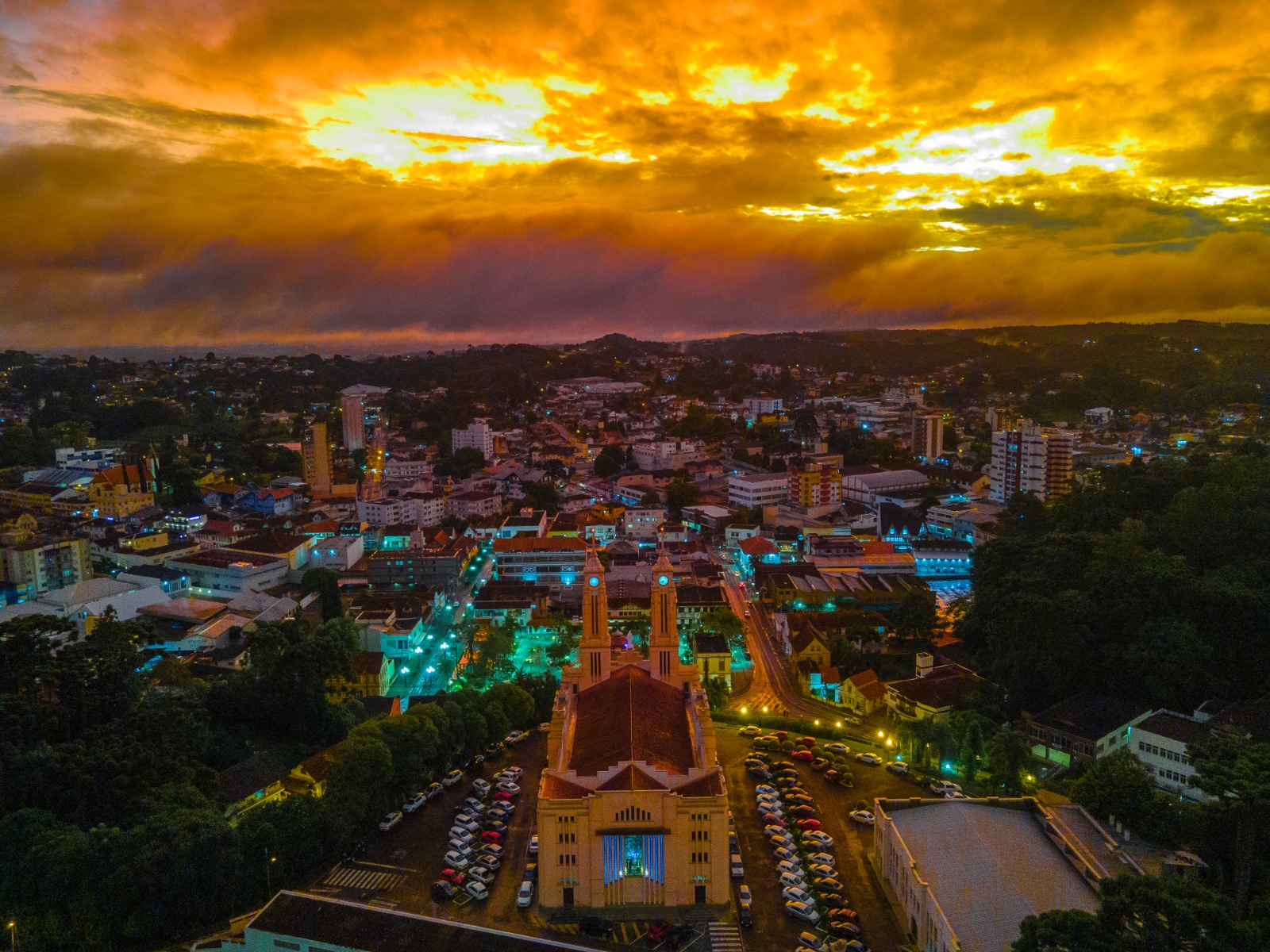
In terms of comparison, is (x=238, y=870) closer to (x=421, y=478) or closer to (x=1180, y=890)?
(x=1180, y=890)

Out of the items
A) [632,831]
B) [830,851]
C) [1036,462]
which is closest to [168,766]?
[632,831]

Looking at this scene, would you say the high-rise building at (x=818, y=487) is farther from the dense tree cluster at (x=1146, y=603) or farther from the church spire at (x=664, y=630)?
the church spire at (x=664, y=630)

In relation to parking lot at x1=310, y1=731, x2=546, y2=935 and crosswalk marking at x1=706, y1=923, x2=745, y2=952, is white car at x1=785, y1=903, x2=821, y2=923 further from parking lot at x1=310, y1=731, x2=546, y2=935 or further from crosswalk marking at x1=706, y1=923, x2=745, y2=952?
parking lot at x1=310, y1=731, x2=546, y2=935

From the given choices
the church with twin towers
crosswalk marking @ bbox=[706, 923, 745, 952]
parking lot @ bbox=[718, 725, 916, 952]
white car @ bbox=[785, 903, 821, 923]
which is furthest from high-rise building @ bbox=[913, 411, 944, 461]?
crosswalk marking @ bbox=[706, 923, 745, 952]

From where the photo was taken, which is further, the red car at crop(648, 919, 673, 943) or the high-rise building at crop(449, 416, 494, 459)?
the high-rise building at crop(449, 416, 494, 459)

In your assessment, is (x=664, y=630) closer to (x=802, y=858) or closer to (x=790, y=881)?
(x=802, y=858)

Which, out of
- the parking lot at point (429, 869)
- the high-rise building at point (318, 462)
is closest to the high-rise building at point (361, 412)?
the high-rise building at point (318, 462)
